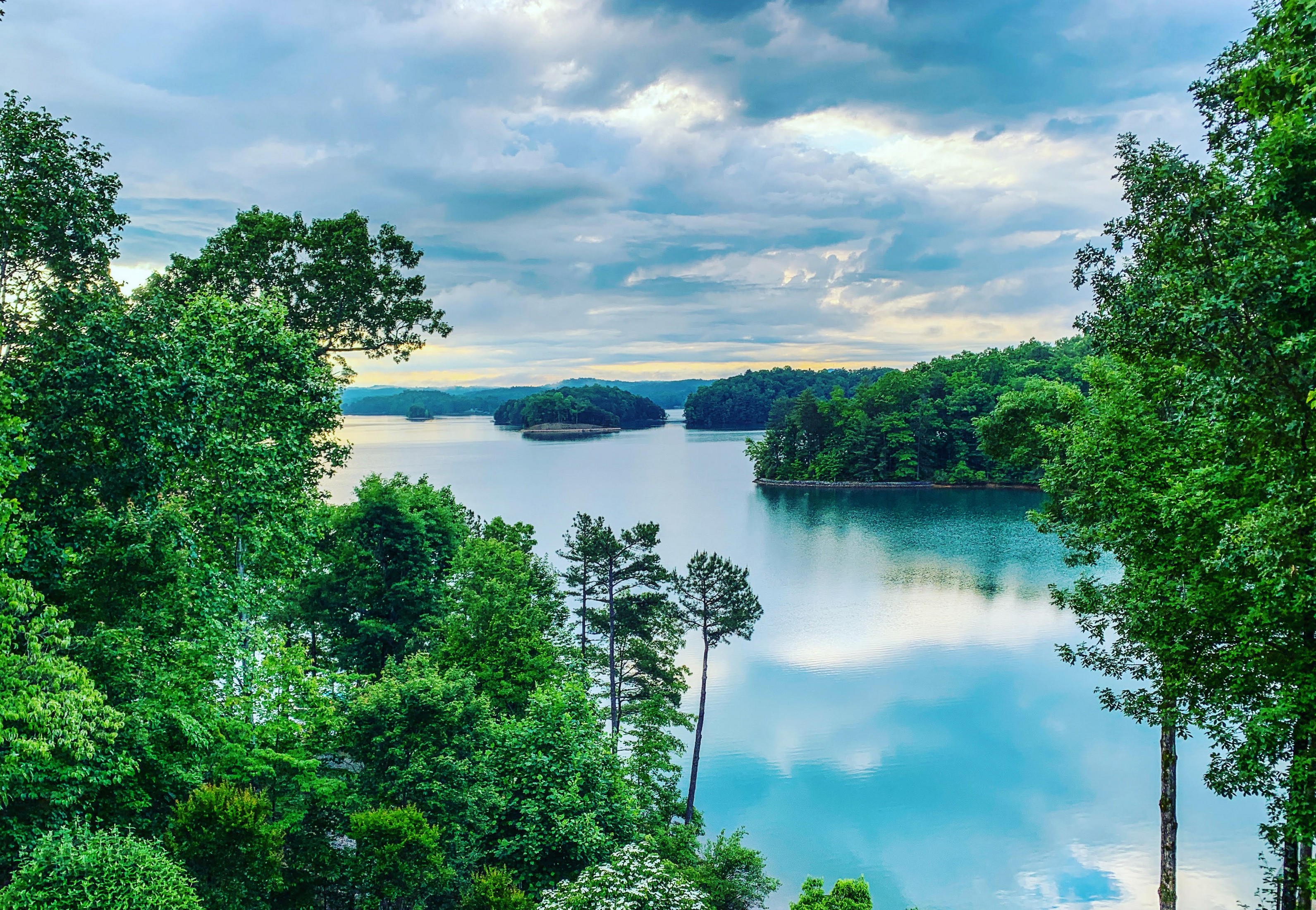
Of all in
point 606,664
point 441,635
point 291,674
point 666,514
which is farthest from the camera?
point 666,514

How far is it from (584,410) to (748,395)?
33.0 meters

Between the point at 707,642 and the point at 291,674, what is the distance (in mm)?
10884

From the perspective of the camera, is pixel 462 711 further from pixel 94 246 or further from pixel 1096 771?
pixel 1096 771

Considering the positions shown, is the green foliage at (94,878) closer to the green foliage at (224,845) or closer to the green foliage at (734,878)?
the green foliage at (224,845)

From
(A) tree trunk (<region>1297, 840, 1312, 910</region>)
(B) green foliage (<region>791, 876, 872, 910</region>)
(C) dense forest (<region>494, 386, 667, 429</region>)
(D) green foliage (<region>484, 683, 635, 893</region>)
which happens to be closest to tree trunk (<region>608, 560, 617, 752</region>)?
(D) green foliage (<region>484, 683, 635, 893</region>)

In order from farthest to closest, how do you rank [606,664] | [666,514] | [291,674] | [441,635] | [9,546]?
→ 1. [666,514]
2. [606,664]
3. [441,635]
4. [291,674]
5. [9,546]

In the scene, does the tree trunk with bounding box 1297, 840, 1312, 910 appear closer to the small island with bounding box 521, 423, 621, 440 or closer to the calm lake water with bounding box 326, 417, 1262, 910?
the calm lake water with bounding box 326, 417, 1262, 910

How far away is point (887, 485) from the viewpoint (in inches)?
2628

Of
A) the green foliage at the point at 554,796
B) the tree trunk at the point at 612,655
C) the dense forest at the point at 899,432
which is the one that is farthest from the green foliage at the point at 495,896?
the dense forest at the point at 899,432

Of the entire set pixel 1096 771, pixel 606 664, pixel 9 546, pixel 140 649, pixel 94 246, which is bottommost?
pixel 1096 771

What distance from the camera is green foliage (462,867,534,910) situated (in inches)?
351

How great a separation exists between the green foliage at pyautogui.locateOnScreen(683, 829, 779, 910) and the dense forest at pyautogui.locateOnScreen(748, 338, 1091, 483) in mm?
55207

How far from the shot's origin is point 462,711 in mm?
11711

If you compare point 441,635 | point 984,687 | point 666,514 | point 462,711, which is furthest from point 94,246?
point 666,514
